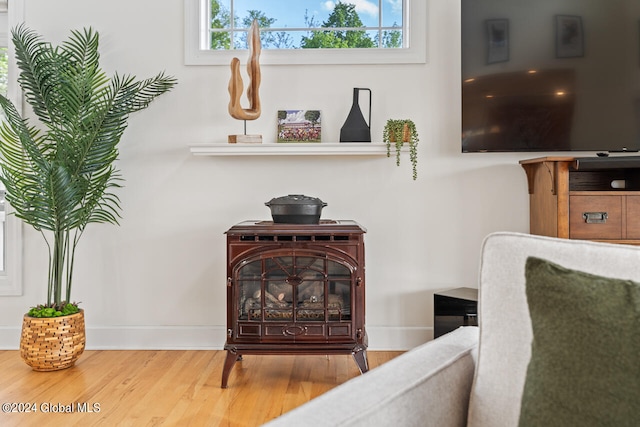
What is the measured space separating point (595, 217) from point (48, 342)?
2788mm

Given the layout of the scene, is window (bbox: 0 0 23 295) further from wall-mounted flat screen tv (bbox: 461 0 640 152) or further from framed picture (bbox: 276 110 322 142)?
wall-mounted flat screen tv (bbox: 461 0 640 152)

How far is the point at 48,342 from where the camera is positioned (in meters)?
2.43

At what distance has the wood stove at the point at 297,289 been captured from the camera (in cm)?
233

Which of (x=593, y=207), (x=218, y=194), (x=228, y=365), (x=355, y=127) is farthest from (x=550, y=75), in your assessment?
(x=228, y=365)

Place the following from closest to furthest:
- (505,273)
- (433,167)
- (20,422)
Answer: (505,273) → (20,422) → (433,167)

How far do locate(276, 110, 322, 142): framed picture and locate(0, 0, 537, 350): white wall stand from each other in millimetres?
53

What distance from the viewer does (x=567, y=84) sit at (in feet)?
8.63

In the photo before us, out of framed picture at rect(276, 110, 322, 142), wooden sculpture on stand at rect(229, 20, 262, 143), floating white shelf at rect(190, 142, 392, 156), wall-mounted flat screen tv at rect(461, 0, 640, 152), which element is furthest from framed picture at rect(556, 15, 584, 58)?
wooden sculpture on stand at rect(229, 20, 262, 143)

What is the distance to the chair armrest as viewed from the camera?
2.27 feet

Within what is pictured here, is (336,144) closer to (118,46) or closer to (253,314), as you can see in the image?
(253,314)

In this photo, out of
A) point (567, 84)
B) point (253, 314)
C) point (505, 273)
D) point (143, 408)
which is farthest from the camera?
point (567, 84)

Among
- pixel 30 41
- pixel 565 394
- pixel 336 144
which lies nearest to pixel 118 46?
A: pixel 30 41

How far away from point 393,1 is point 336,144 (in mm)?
1075

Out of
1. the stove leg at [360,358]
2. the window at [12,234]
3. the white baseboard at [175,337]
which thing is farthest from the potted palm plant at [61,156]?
the stove leg at [360,358]
